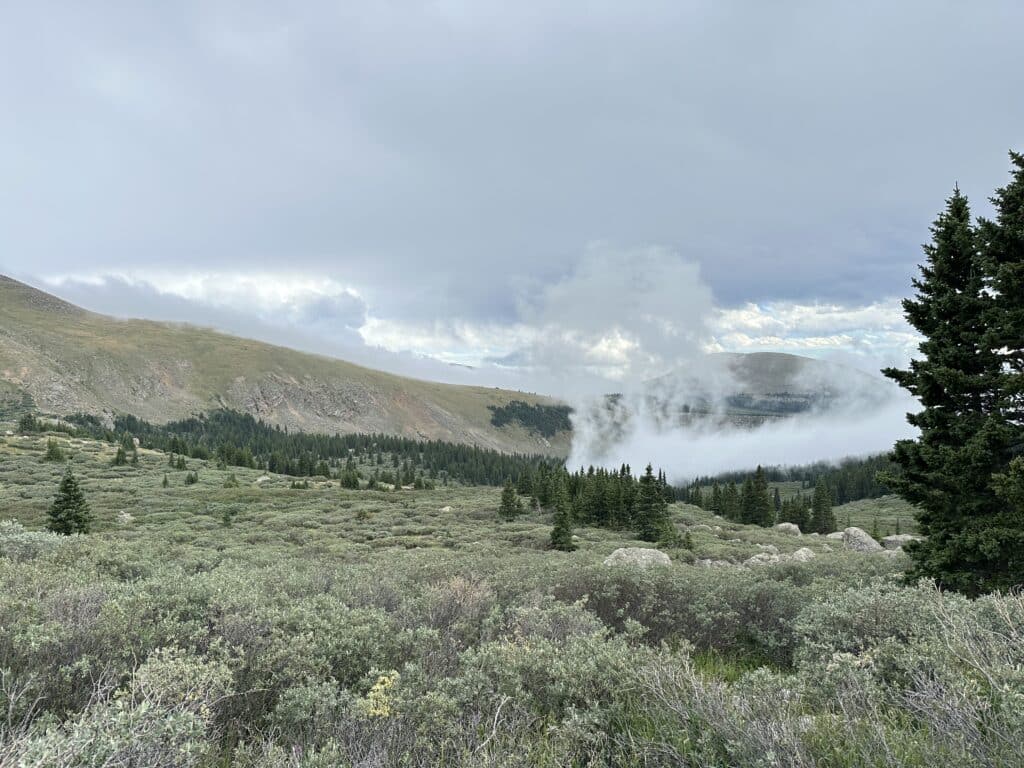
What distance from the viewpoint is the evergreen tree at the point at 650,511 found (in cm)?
4516

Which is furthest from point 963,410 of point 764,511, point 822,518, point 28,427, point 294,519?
point 28,427

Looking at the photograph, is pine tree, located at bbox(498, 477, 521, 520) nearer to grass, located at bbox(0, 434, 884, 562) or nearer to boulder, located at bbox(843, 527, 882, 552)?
grass, located at bbox(0, 434, 884, 562)

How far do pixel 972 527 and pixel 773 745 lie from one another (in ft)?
43.8

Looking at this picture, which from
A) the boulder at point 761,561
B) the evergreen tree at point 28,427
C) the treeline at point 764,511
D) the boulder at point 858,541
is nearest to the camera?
the boulder at point 761,561

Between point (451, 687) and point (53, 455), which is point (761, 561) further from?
point (53, 455)

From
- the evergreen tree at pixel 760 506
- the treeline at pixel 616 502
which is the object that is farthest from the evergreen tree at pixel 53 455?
the evergreen tree at pixel 760 506

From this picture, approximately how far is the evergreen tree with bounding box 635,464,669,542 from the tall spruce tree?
31.9 metres

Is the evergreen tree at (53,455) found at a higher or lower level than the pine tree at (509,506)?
lower

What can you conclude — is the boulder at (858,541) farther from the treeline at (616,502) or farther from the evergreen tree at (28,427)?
the evergreen tree at (28,427)

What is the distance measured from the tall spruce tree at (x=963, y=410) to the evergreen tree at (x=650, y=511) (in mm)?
31891

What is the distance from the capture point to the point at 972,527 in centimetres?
1291

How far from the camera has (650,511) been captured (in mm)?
46312

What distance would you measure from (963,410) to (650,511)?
113 feet

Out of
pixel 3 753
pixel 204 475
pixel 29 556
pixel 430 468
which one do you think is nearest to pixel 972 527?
pixel 3 753
